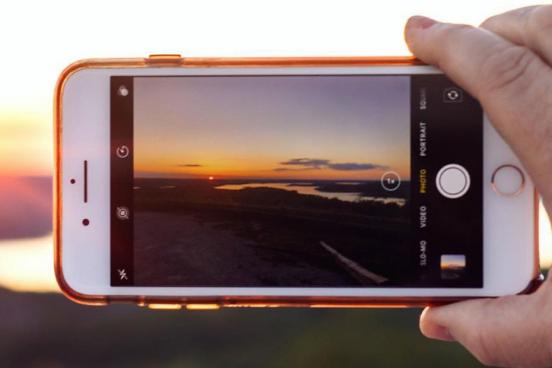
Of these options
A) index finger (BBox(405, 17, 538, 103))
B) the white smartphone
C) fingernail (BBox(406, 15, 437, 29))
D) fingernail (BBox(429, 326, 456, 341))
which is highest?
fingernail (BBox(406, 15, 437, 29))

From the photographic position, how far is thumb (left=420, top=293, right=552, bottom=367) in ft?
7.77

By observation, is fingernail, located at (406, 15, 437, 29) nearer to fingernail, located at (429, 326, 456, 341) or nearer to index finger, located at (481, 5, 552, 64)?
index finger, located at (481, 5, 552, 64)

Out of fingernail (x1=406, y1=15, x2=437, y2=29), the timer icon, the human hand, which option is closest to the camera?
the human hand

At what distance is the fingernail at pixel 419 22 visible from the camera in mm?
2531

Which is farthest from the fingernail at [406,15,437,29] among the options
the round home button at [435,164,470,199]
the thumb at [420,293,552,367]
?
the thumb at [420,293,552,367]

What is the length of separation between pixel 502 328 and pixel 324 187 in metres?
0.76

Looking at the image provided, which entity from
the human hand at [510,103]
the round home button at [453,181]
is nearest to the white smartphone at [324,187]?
the round home button at [453,181]

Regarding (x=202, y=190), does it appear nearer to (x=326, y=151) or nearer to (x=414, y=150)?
(x=326, y=151)

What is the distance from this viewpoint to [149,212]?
106 inches

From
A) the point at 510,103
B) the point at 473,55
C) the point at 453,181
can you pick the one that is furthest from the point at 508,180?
the point at 473,55

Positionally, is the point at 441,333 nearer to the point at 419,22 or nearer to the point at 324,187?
the point at 324,187

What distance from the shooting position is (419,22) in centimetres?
255

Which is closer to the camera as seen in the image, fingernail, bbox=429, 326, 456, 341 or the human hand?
the human hand

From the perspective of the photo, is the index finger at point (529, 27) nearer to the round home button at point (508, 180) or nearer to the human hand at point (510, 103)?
the human hand at point (510, 103)
